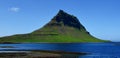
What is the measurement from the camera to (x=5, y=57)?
91.5 meters

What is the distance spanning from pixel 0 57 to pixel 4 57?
1173 millimetres

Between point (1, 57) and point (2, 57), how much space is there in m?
0.42

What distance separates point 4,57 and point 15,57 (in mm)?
3262

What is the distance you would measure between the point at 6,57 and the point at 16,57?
299cm

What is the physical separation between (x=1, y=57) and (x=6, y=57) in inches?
62.7

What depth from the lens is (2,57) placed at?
91938mm

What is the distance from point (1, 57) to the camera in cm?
9219

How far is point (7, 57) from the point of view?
301 feet

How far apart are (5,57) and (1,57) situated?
1478 millimetres

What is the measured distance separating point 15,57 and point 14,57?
1.63ft

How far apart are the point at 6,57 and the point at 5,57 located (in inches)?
15.6

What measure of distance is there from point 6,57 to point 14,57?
8.03 ft

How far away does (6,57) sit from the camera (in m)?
91.8

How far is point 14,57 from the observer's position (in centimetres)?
9144
